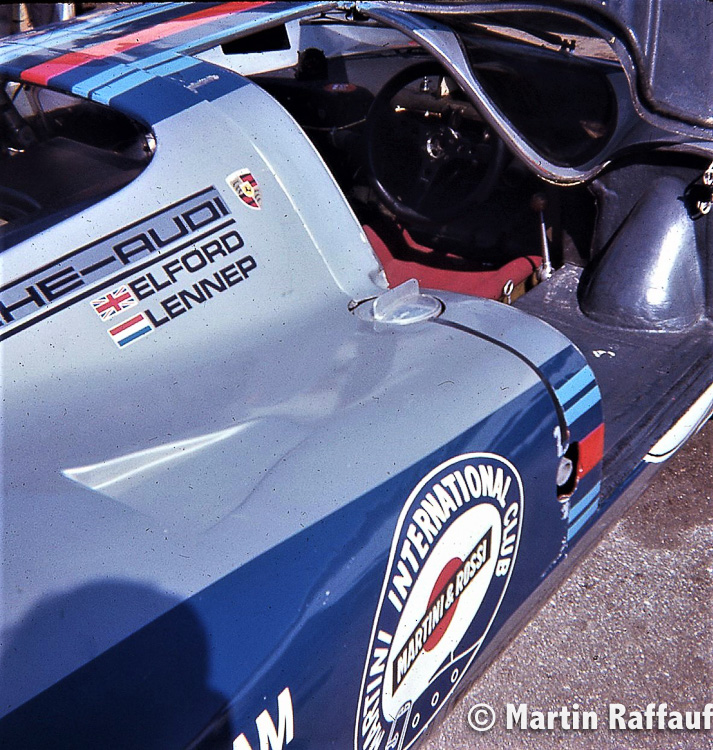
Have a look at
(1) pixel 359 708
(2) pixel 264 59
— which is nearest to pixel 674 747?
(1) pixel 359 708

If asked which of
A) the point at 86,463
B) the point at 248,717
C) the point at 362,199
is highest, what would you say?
the point at 86,463

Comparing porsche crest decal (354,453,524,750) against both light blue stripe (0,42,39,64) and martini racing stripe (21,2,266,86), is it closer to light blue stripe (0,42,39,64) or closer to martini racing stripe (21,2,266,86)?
martini racing stripe (21,2,266,86)

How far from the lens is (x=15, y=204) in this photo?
1.70m

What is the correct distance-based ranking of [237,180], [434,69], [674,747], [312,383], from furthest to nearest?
[434,69]
[674,747]
[237,180]
[312,383]

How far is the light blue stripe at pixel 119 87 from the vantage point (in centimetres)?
184

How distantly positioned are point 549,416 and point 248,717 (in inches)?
33.0

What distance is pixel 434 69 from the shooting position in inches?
113

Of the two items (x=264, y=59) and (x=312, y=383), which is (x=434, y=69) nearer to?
(x=264, y=59)

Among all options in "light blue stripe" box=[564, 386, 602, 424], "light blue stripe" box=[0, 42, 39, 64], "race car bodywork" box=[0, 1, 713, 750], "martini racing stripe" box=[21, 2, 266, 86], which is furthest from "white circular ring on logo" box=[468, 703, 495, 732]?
"light blue stripe" box=[0, 42, 39, 64]

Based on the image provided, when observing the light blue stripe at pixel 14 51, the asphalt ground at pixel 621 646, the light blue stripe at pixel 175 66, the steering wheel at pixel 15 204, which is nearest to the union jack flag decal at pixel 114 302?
the steering wheel at pixel 15 204

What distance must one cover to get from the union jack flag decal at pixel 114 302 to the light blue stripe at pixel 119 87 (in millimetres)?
535

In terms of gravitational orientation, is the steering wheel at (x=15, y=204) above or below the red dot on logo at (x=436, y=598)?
above

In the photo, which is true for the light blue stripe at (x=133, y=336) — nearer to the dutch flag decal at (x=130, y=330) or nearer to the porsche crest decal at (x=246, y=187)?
the dutch flag decal at (x=130, y=330)

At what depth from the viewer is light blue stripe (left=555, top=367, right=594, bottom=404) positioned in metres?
1.67
